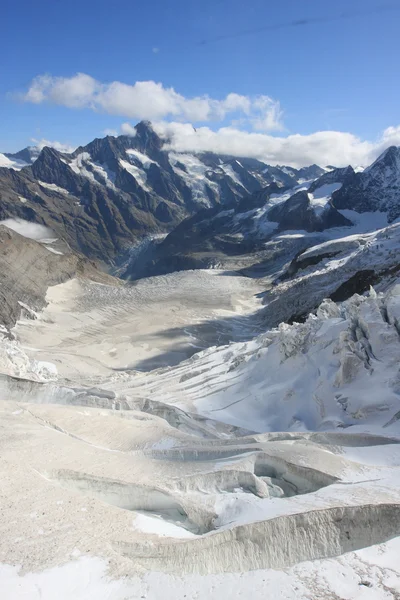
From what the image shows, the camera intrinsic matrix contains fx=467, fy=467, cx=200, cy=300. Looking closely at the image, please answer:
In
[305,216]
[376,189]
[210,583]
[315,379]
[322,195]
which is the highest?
[322,195]

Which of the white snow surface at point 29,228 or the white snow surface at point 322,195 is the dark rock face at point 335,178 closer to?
the white snow surface at point 322,195

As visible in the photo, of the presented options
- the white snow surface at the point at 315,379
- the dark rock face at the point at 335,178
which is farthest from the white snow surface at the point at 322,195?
the white snow surface at the point at 315,379

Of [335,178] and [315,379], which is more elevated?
[335,178]

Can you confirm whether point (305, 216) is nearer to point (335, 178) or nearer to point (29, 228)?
point (335, 178)

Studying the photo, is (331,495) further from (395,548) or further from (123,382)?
(123,382)

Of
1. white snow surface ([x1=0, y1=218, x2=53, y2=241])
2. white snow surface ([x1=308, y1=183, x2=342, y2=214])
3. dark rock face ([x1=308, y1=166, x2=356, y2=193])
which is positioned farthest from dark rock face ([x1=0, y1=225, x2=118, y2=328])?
white snow surface ([x1=0, y1=218, x2=53, y2=241])

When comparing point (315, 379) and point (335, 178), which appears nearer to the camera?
point (315, 379)

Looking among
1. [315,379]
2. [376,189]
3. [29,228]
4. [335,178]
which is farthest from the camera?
[29,228]

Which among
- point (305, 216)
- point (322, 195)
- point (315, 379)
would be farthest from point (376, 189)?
point (315, 379)
